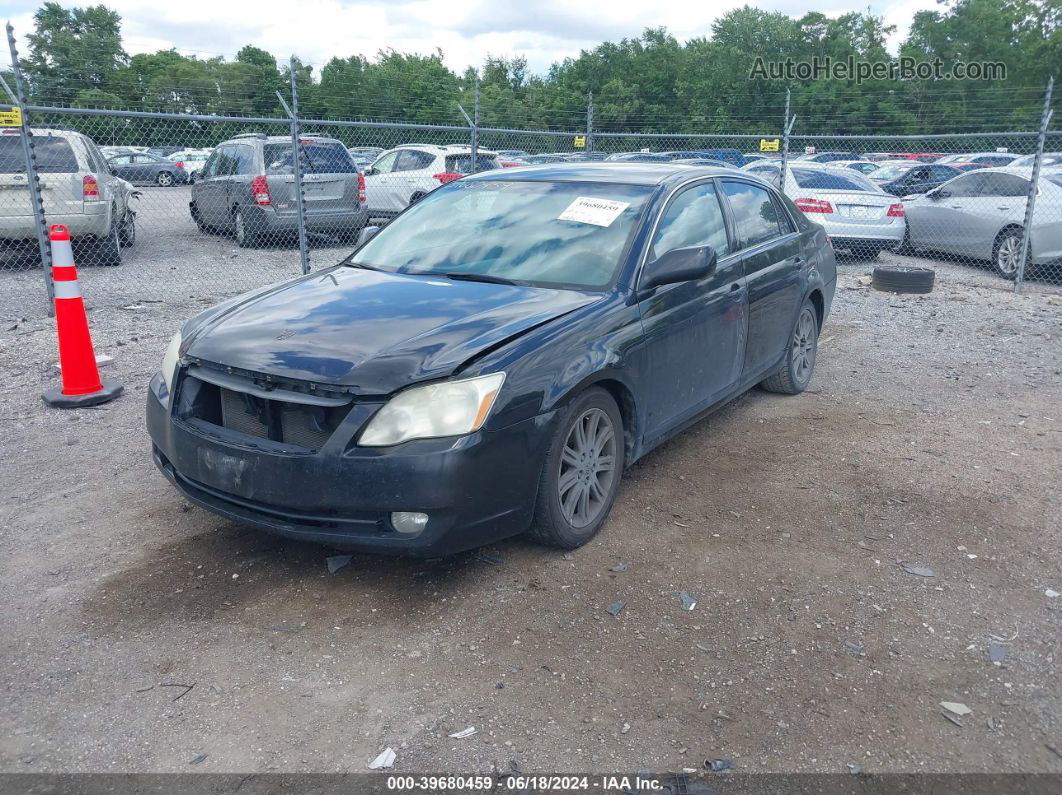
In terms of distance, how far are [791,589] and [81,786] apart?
2.60 metres

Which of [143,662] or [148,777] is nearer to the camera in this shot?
[148,777]

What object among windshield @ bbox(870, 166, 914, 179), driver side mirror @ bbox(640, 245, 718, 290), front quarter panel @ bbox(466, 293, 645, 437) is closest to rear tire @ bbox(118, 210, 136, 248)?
driver side mirror @ bbox(640, 245, 718, 290)

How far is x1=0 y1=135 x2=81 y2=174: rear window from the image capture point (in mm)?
10655

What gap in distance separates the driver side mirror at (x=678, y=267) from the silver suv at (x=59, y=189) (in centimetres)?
890

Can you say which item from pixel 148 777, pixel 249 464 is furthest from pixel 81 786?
pixel 249 464

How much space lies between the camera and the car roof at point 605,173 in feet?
15.6

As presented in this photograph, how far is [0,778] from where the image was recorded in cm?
252

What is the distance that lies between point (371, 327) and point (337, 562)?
3.32ft

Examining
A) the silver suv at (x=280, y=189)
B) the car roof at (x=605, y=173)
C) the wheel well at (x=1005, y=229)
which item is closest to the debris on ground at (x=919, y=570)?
the car roof at (x=605, y=173)

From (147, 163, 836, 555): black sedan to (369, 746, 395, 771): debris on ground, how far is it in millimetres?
827

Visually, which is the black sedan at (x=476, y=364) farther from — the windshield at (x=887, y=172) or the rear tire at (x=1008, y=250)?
the windshield at (x=887, y=172)

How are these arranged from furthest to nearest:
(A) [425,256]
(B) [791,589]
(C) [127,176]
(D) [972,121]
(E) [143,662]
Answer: (D) [972,121], (C) [127,176], (A) [425,256], (B) [791,589], (E) [143,662]

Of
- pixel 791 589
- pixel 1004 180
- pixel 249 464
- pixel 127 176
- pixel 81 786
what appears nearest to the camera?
pixel 81 786

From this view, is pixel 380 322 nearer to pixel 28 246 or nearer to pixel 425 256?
pixel 425 256
